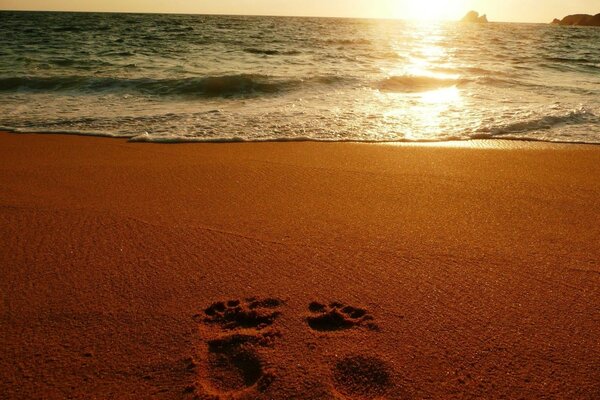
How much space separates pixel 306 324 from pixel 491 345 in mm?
737

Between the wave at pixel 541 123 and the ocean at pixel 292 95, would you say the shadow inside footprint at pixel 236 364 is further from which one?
the wave at pixel 541 123

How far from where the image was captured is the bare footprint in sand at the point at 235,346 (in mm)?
1565

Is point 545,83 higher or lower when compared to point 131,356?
higher

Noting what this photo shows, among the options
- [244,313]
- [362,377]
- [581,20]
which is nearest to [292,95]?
[244,313]

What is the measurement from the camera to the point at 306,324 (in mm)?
1874

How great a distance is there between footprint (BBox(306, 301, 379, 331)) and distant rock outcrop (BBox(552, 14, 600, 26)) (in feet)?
296

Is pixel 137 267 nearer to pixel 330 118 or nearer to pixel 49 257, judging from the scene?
pixel 49 257

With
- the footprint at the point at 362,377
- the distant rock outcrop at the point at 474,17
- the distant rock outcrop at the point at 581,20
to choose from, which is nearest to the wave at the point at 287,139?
the footprint at the point at 362,377

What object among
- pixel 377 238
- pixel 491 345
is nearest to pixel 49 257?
pixel 377 238

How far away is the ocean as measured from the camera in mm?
5465

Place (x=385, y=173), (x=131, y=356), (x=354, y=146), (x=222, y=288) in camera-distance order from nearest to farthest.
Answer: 1. (x=131, y=356)
2. (x=222, y=288)
3. (x=385, y=173)
4. (x=354, y=146)

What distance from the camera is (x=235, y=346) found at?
1750mm

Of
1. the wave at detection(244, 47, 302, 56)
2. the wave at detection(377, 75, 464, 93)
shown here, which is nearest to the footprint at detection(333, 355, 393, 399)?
the wave at detection(377, 75, 464, 93)

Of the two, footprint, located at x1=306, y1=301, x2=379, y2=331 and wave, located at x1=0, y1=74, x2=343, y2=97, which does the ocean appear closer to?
wave, located at x1=0, y1=74, x2=343, y2=97
